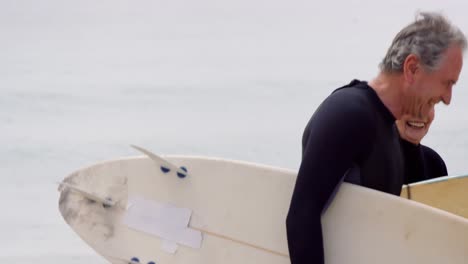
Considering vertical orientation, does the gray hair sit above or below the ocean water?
above

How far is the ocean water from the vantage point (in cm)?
440

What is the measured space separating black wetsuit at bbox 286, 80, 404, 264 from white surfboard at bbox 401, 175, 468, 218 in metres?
0.54

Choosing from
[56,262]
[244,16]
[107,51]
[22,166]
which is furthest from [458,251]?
[244,16]

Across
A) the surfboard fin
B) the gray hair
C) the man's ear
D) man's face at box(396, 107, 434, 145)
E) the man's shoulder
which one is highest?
the gray hair

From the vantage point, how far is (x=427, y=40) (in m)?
1.96

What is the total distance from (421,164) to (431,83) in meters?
0.68

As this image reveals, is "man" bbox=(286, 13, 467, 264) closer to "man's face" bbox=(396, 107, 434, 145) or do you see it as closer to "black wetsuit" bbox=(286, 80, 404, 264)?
"black wetsuit" bbox=(286, 80, 404, 264)

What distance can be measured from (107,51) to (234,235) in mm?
3944

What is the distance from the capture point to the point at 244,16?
6887mm

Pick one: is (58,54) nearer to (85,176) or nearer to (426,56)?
(85,176)

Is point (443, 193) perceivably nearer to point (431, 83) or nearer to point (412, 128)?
point (412, 128)

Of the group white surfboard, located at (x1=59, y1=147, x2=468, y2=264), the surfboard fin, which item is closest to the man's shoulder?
white surfboard, located at (x1=59, y1=147, x2=468, y2=264)

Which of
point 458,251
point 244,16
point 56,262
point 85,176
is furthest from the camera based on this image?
point 244,16

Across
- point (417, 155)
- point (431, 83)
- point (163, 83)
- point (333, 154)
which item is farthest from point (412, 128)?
point (163, 83)
